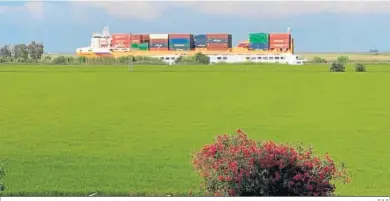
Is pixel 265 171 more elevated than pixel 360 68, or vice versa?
pixel 265 171

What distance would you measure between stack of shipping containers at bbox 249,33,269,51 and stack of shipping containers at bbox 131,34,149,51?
2.21 metres

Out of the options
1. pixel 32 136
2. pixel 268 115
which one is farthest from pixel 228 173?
pixel 268 115

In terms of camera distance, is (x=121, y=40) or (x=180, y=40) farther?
(x=121, y=40)

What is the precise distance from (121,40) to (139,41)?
26.1 inches

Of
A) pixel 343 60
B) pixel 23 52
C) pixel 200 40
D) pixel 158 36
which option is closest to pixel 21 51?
pixel 23 52

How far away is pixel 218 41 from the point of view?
40.2 ft

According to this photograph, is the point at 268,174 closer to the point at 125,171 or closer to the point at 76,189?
the point at 76,189

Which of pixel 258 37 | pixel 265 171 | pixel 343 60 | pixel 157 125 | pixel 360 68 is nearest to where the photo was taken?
pixel 265 171

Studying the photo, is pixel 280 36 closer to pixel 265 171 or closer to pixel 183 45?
pixel 183 45

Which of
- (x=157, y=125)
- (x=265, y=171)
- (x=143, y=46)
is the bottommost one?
(x=157, y=125)

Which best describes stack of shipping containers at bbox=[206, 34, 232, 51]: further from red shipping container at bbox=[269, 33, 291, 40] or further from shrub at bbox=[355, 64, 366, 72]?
shrub at bbox=[355, 64, 366, 72]

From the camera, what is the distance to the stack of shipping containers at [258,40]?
42.3 feet

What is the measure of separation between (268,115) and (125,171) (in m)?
8.02
